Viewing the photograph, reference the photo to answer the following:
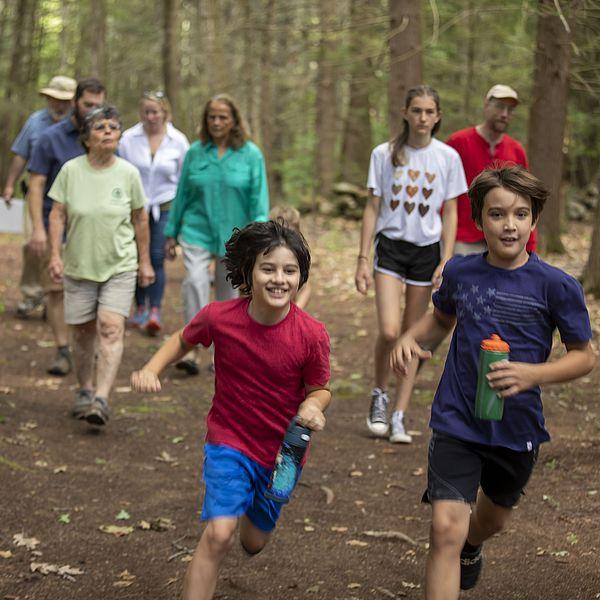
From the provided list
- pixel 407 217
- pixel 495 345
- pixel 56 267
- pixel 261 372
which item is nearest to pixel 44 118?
pixel 56 267

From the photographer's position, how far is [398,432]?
7.27 m

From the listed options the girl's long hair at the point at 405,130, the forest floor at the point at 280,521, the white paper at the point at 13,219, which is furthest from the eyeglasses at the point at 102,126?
the white paper at the point at 13,219

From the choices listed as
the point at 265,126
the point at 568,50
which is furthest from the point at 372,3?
the point at 568,50

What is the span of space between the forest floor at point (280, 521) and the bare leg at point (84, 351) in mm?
357

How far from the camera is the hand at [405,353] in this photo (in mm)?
4082

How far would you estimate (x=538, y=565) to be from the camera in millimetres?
4922

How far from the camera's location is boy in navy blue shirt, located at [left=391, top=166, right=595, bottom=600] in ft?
12.2

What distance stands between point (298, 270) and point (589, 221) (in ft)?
71.8

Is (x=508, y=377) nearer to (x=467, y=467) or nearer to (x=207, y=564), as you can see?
(x=467, y=467)

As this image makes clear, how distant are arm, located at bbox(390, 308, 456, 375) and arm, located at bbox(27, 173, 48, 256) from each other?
4.72 meters

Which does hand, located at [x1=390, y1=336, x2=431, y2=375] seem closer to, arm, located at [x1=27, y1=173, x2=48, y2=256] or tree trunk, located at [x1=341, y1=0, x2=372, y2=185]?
arm, located at [x1=27, y1=173, x2=48, y2=256]

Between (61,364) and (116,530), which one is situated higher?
(61,364)

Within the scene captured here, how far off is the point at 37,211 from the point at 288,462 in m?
4.91

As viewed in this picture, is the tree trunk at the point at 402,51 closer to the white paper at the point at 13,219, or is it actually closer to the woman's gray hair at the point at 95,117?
the white paper at the point at 13,219
